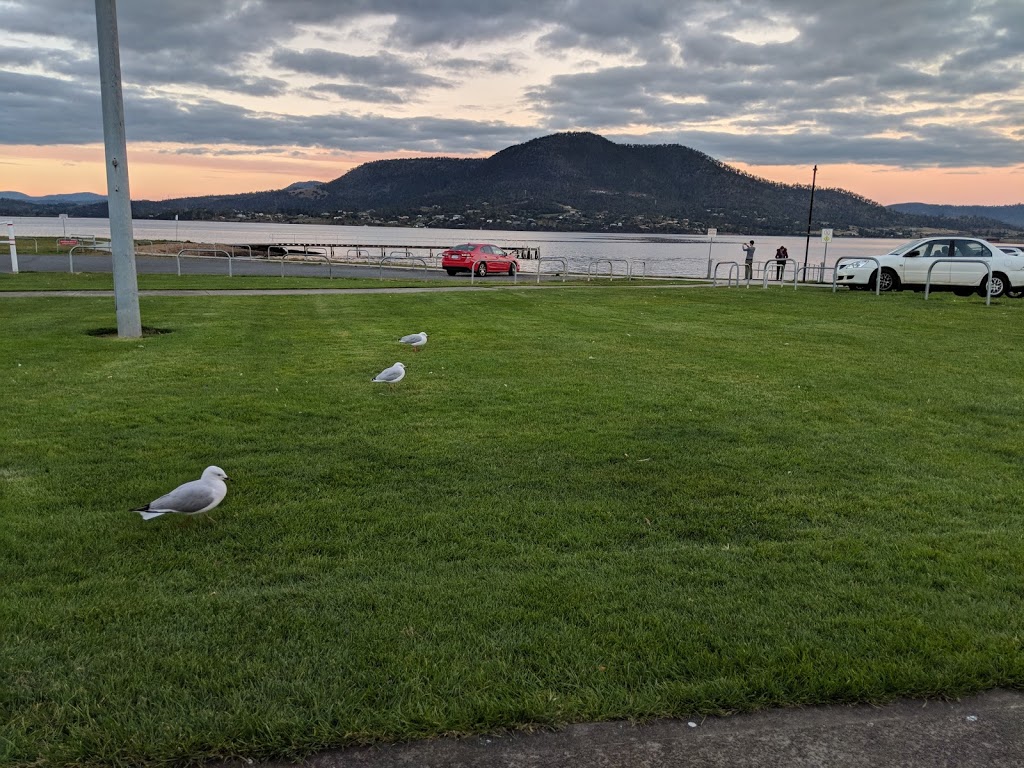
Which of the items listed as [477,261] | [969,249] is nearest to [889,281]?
[969,249]

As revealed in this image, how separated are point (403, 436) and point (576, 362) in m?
4.42

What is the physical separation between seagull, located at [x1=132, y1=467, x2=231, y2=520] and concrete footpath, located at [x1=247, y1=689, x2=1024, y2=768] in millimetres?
2157

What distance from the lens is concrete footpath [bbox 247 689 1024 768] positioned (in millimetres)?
2689

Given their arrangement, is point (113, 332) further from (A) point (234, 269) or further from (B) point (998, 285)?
(A) point (234, 269)

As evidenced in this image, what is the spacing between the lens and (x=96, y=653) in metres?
3.23

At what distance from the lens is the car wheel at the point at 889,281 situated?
24.8 m

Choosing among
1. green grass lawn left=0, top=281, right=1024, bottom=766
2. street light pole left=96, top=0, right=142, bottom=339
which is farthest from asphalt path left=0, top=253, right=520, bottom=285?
green grass lawn left=0, top=281, right=1024, bottom=766

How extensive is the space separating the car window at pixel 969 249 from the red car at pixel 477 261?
56.8 feet

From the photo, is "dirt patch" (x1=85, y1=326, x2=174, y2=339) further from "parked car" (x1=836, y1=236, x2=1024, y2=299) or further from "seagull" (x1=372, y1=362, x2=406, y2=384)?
"parked car" (x1=836, y1=236, x2=1024, y2=299)

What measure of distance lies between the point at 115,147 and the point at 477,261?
78.1ft

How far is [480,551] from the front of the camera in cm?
435

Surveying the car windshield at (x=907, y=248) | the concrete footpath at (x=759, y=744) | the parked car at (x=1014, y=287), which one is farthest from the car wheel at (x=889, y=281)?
the concrete footpath at (x=759, y=744)

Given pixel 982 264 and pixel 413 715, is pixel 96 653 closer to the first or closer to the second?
pixel 413 715

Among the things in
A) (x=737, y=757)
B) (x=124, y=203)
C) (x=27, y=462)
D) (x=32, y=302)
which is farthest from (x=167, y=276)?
(x=737, y=757)
